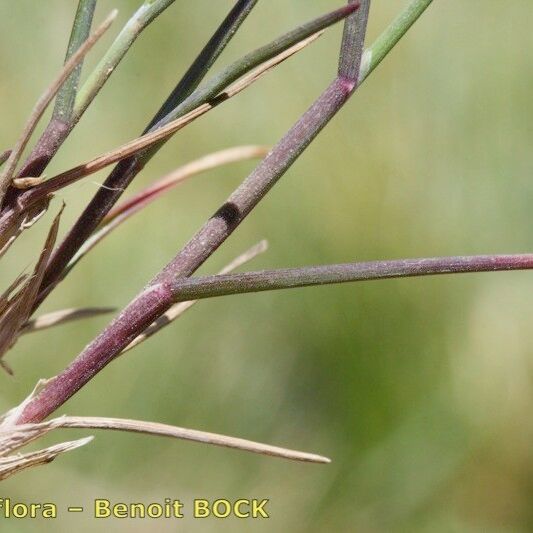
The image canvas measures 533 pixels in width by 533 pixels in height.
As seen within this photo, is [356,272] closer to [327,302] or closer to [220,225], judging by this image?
[220,225]

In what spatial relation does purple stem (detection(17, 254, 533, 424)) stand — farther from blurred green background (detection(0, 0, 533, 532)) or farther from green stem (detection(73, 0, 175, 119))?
blurred green background (detection(0, 0, 533, 532))

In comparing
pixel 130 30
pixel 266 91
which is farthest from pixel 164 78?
pixel 130 30

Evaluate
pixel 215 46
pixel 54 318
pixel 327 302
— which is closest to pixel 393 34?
pixel 215 46

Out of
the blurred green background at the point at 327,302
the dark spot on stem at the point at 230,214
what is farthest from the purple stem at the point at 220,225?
the blurred green background at the point at 327,302

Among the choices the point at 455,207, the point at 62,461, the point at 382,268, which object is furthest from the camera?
the point at 455,207

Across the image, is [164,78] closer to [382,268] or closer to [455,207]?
[455,207]

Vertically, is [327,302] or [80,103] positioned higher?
[80,103]

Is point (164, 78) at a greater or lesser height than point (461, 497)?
greater
